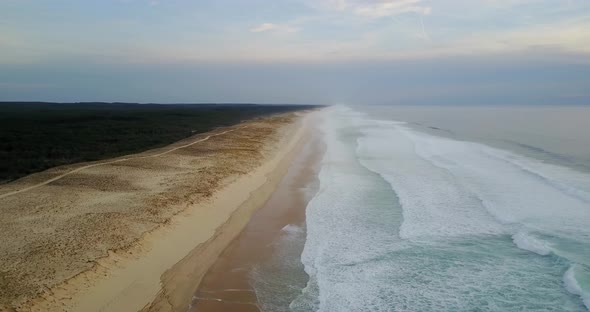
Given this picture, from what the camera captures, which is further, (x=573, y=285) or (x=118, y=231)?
(x=118, y=231)

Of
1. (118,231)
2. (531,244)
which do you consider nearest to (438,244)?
(531,244)

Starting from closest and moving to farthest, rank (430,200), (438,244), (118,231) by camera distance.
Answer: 1. (118,231)
2. (438,244)
3. (430,200)

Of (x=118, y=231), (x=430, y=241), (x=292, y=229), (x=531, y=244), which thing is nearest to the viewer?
(x=118, y=231)

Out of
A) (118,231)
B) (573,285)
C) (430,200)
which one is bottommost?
(573,285)

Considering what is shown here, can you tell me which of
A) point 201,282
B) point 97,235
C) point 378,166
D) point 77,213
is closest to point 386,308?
point 201,282

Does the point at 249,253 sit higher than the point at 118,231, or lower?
lower

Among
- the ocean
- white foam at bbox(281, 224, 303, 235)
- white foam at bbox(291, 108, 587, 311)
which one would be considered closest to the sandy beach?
white foam at bbox(281, 224, 303, 235)

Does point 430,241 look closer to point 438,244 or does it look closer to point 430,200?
point 438,244

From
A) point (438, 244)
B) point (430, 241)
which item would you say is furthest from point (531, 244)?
point (430, 241)
